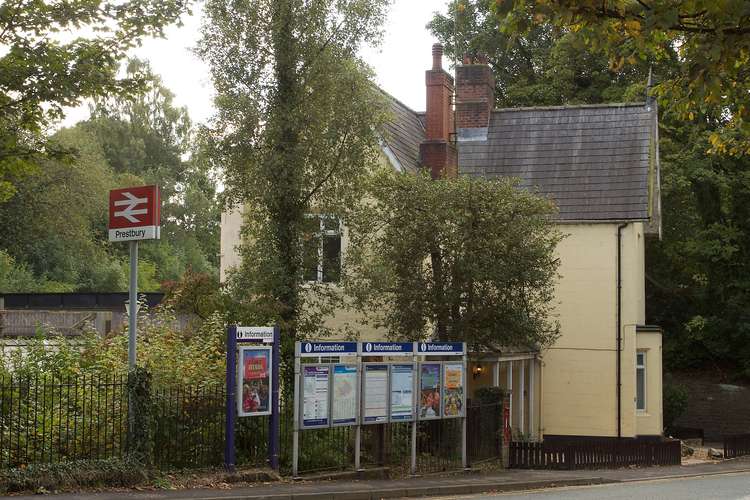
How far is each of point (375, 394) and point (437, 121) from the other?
14737 mm

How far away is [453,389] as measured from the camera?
19281 millimetres

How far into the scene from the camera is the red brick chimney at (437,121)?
29359 millimetres

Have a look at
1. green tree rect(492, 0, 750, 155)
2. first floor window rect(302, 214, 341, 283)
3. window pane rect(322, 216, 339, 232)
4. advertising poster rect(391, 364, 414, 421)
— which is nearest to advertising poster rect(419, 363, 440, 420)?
advertising poster rect(391, 364, 414, 421)

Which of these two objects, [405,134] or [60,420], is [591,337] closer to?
[405,134]

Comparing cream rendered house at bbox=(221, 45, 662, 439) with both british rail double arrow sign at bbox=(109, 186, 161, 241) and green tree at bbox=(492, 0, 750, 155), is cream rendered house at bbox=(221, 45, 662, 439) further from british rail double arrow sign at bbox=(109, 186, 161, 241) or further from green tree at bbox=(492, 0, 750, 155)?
green tree at bbox=(492, 0, 750, 155)

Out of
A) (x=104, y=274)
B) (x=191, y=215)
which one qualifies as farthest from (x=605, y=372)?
(x=191, y=215)

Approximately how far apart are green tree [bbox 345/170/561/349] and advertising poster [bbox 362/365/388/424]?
138 inches

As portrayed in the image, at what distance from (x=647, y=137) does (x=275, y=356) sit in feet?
66.2

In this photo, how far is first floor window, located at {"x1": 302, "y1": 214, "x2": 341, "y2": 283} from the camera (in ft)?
65.6

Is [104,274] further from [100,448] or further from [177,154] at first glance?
[100,448]

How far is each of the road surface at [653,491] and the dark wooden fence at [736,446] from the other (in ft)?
31.9

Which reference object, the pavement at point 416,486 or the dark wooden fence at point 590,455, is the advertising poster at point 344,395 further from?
the dark wooden fence at point 590,455

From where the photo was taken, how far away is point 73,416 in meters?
14.5

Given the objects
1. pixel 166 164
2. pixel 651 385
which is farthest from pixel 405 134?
pixel 166 164
